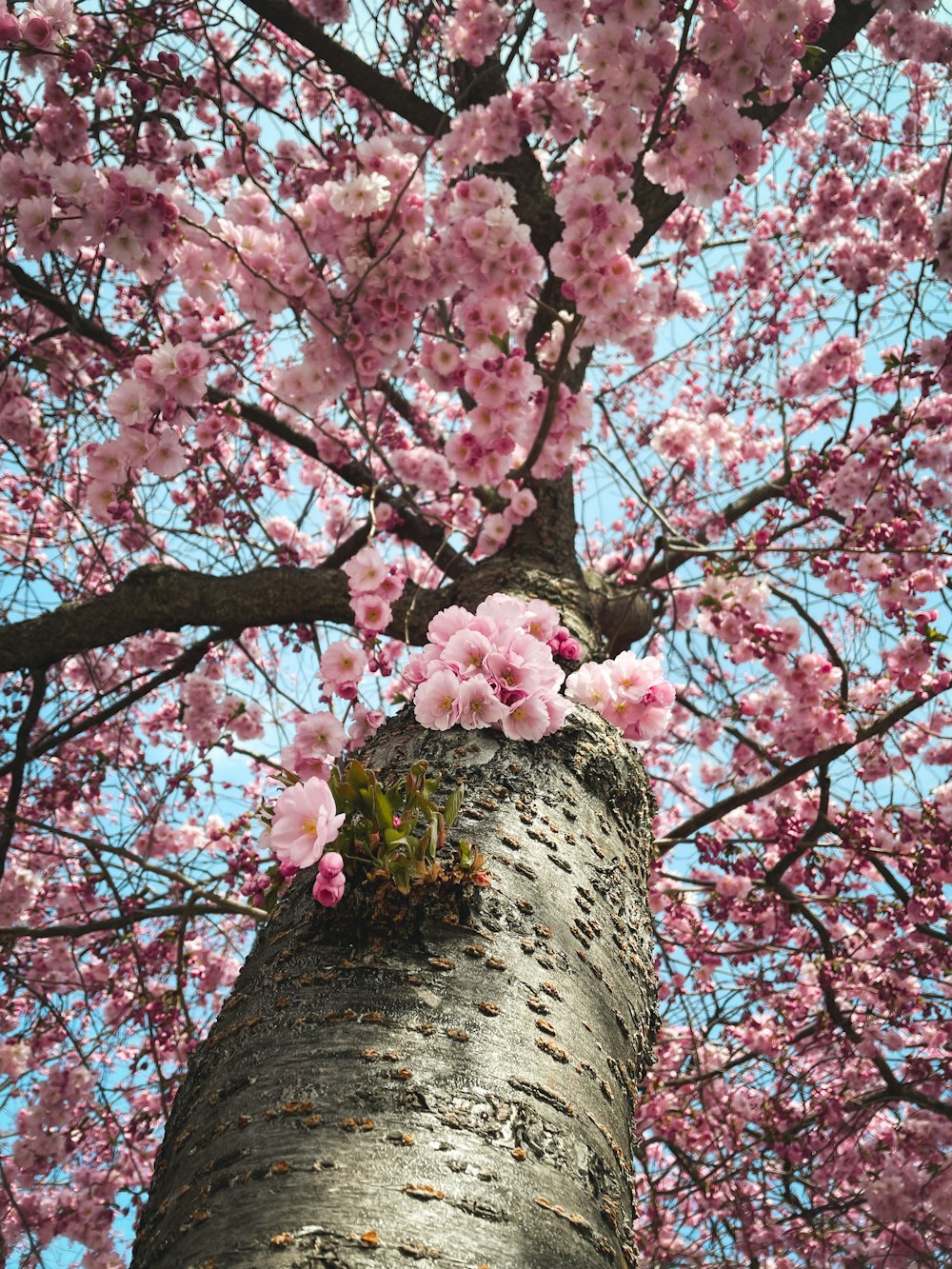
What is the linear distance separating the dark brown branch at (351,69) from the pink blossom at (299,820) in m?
2.68

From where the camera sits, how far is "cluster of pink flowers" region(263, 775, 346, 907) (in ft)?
3.25

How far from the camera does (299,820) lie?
1.07 metres

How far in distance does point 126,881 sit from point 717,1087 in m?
3.12

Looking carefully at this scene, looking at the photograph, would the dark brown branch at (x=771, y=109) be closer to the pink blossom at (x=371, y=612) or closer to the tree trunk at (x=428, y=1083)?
the pink blossom at (x=371, y=612)

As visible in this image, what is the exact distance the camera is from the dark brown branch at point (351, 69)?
3092 millimetres

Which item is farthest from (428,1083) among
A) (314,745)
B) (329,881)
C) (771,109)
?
(771,109)

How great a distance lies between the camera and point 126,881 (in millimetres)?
3254

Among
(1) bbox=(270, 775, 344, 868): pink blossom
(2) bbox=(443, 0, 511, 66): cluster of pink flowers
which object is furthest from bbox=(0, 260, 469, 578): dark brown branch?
(1) bbox=(270, 775, 344, 868): pink blossom

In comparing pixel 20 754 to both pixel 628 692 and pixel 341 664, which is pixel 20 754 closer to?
pixel 341 664

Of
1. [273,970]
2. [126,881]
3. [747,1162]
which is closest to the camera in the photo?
[273,970]

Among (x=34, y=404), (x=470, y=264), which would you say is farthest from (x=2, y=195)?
(x=34, y=404)

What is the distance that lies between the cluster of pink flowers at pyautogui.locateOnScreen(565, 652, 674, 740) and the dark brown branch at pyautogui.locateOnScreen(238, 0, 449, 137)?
2220 mm

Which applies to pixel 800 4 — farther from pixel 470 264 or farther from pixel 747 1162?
pixel 747 1162

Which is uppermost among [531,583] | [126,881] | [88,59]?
[88,59]
